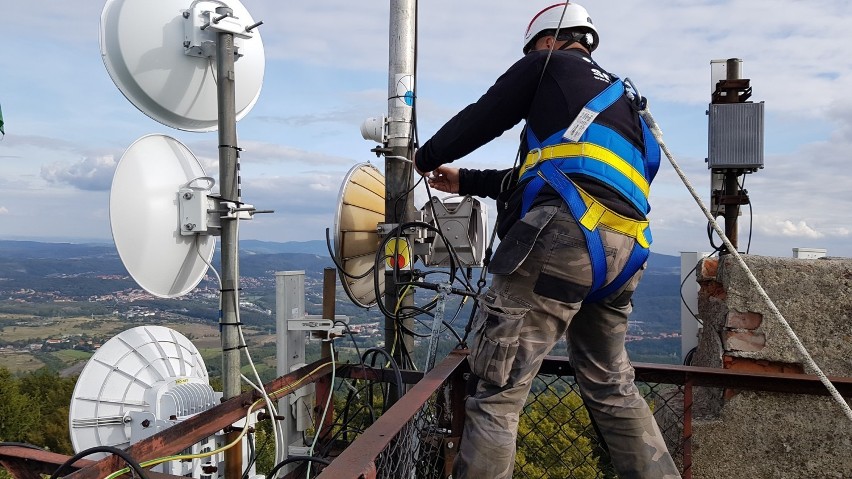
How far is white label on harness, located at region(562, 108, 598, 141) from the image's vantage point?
214 cm

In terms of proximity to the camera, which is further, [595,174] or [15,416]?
[15,416]

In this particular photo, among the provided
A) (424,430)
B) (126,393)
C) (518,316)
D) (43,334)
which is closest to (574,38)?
(518,316)

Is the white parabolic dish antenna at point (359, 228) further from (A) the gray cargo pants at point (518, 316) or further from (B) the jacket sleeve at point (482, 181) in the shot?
(A) the gray cargo pants at point (518, 316)

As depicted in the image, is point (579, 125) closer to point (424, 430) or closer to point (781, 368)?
point (424, 430)

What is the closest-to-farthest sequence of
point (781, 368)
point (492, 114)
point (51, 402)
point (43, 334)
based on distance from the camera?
point (492, 114) → point (781, 368) → point (51, 402) → point (43, 334)

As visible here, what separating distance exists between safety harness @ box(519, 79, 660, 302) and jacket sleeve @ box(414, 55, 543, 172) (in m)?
0.12

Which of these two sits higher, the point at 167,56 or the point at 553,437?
the point at 167,56

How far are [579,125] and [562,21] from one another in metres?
0.59

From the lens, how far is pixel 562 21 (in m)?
2.48

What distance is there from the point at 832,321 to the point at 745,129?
75.1 inches

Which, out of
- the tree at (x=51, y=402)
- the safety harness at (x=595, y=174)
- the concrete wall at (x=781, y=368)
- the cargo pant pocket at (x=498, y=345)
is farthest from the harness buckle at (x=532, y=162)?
the tree at (x=51, y=402)

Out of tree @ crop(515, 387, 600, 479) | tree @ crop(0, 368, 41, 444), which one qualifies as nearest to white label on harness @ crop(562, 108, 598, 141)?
tree @ crop(515, 387, 600, 479)

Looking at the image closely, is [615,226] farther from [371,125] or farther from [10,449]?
[10,449]

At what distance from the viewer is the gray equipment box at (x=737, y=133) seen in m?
4.39
